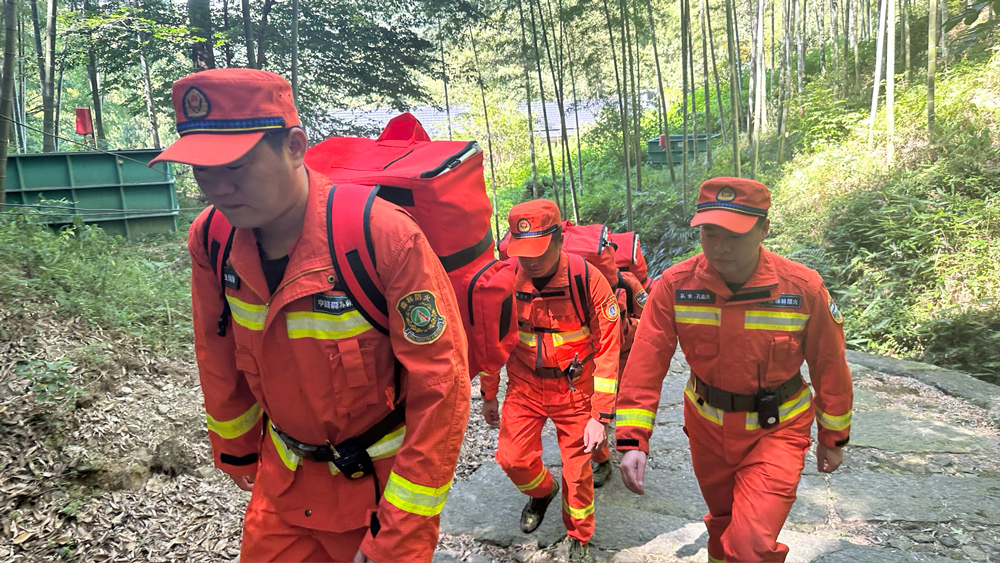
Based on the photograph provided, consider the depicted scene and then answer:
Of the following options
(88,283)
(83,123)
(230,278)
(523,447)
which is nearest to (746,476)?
(523,447)

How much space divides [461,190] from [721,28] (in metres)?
20.9

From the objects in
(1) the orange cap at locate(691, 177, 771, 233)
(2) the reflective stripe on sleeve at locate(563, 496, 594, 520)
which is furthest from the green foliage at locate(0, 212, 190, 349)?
(1) the orange cap at locate(691, 177, 771, 233)

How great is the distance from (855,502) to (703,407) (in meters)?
1.73

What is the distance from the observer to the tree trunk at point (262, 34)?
24.1ft

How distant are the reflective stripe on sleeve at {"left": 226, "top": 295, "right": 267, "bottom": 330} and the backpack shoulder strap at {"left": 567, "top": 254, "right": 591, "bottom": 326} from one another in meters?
2.04

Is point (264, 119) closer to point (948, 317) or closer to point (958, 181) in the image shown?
point (948, 317)

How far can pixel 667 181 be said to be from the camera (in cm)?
1502

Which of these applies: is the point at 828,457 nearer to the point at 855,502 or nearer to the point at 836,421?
the point at 836,421

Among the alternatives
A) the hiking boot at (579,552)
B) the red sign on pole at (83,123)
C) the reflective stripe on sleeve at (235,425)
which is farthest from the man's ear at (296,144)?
the red sign on pole at (83,123)

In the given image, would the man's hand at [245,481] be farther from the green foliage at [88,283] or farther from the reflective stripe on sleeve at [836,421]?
the green foliage at [88,283]

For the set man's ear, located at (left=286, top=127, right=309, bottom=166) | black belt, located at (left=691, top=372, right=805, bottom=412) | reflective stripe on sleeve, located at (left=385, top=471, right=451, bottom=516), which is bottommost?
black belt, located at (left=691, top=372, right=805, bottom=412)

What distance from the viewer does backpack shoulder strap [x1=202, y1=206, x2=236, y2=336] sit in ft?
5.56

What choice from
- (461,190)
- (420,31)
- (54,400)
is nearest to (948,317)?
(461,190)

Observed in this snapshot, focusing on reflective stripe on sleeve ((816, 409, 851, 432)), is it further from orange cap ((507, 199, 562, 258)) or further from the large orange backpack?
orange cap ((507, 199, 562, 258))
